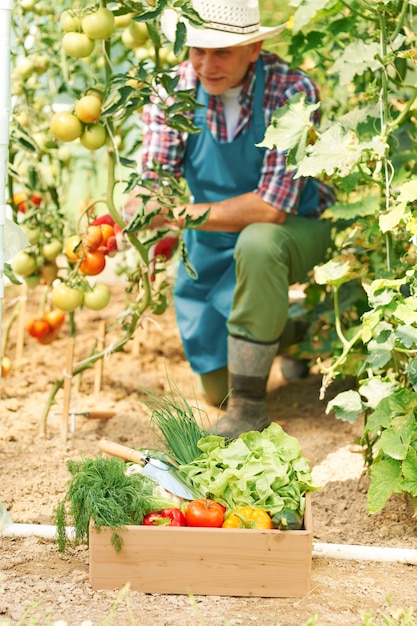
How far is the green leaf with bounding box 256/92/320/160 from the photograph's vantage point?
2.35m

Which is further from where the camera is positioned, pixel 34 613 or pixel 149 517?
pixel 149 517

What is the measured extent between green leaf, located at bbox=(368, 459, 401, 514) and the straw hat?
1.32m

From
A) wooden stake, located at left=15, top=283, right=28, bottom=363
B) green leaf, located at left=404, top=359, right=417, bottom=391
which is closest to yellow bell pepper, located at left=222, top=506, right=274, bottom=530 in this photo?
green leaf, located at left=404, top=359, right=417, bottom=391

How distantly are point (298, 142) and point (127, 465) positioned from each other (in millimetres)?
902

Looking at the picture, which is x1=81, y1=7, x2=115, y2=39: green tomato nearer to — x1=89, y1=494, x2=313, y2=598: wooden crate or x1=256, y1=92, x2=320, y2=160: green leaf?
x1=256, y1=92, x2=320, y2=160: green leaf

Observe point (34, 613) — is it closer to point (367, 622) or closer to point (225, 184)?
point (367, 622)

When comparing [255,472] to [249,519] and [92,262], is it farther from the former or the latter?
[92,262]

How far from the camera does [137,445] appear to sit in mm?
2891

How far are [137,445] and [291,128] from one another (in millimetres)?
1106

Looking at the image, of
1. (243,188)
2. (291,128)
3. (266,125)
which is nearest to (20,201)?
(243,188)

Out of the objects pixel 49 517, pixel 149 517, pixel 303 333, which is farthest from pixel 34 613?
pixel 303 333

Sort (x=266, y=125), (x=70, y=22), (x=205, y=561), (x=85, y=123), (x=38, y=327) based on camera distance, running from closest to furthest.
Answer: (x=205, y=561) < (x=70, y=22) < (x=85, y=123) < (x=266, y=125) < (x=38, y=327)

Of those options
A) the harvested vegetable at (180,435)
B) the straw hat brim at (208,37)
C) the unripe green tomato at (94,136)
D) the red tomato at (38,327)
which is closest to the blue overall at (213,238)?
the straw hat brim at (208,37)

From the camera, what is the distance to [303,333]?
3.58 metres
